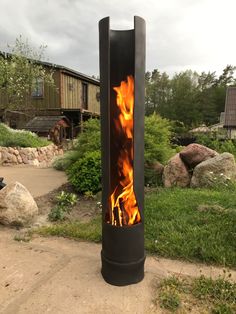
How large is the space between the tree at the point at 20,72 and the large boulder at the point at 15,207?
1222 centimetres

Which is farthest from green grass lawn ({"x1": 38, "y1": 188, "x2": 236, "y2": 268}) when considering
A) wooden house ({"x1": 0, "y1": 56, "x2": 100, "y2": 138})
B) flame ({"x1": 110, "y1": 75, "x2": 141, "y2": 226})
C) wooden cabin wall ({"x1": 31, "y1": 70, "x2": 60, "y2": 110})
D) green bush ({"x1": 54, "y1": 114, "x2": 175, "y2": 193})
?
wooden cabin wall ({"x1": 31, "y1": 70, "x2": 60, "y2": 110})

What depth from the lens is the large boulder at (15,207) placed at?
14.6 feet

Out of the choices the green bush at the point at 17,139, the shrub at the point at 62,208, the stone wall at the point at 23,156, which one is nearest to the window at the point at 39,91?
the green bush at the point at 17,139

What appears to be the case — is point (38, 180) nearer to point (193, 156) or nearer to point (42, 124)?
point (193, 156)

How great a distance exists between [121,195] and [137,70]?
115 centimetres

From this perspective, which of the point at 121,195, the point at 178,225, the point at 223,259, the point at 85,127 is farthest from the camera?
the point at 85,127

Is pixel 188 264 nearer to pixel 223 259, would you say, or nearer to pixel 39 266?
pixel 223 259

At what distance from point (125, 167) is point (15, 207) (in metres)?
2.39

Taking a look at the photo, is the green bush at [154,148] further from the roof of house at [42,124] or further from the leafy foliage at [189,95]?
the leafy foliage at [189,95]

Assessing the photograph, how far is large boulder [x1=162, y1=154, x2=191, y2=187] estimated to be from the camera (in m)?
6.50

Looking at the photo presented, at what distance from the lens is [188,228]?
399cm

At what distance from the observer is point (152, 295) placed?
2.71 m

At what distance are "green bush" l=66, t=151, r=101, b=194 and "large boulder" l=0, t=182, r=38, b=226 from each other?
1.65 m

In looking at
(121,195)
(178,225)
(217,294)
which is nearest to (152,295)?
(217,294)
